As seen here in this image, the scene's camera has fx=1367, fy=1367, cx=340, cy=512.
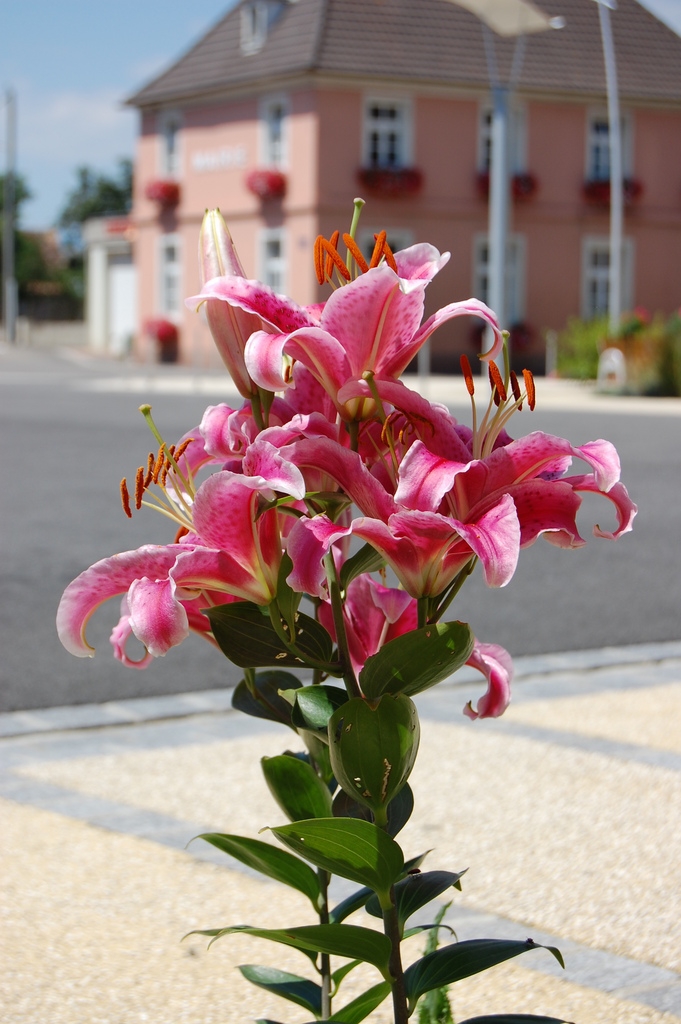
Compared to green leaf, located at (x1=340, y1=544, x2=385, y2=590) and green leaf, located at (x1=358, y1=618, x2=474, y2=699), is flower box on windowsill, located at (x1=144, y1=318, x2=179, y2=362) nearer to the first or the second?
green leaf, located at (x1=340, y1=544, x2=385, y2=590)

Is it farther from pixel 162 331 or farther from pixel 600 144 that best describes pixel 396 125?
pixel 162 331

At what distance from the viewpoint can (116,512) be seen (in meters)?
9.09

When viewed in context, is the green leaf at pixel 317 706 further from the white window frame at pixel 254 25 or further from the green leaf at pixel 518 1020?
the white window frame at pixel 254 25

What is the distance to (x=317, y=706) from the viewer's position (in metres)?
1.63

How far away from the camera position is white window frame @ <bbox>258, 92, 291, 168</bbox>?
102ft

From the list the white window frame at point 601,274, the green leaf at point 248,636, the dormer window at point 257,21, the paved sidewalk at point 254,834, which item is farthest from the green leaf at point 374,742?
the dormer window at point 257,21

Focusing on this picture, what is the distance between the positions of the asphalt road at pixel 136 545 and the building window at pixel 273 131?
716 inches

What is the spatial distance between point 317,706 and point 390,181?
2968cm

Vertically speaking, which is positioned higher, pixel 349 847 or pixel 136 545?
pixel 349 847

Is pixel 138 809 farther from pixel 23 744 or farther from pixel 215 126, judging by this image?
pixel 215 126

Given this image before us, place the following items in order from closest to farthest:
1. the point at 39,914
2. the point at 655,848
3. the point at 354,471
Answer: the point at 354,471 < the point at 39,914 < the point at 655,848

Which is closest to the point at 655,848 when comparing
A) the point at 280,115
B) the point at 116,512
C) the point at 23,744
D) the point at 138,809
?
the point at 138,809

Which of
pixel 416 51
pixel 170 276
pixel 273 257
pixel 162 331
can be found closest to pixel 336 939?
pixel 416 51

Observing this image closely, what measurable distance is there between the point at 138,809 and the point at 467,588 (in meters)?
3.83
